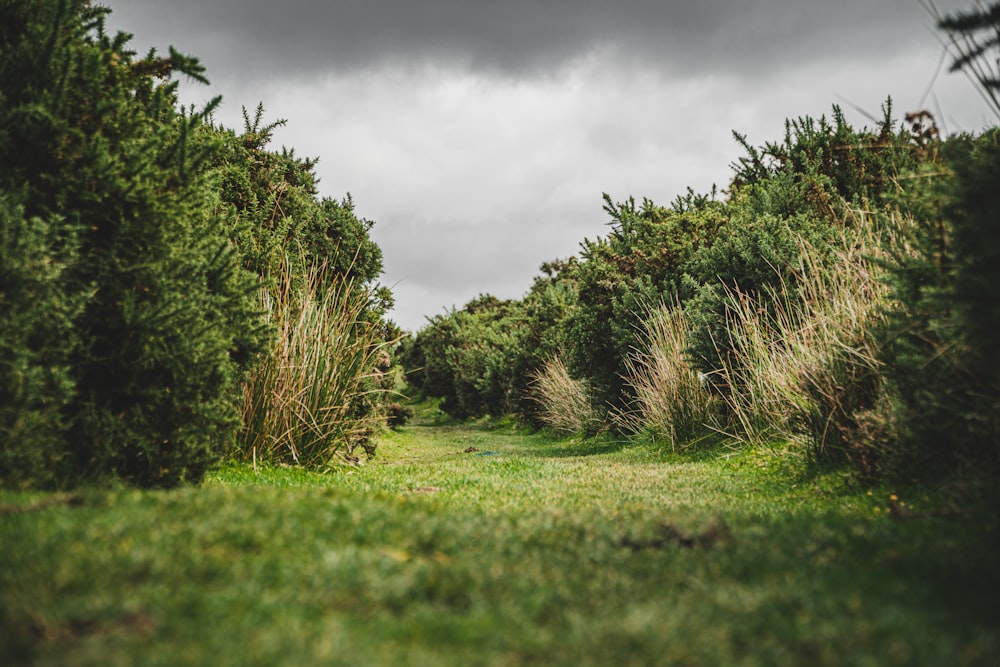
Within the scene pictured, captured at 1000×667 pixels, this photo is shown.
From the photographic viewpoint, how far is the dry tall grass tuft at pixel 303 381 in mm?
6582

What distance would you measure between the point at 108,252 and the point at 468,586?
3.32m

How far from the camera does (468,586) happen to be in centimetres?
229

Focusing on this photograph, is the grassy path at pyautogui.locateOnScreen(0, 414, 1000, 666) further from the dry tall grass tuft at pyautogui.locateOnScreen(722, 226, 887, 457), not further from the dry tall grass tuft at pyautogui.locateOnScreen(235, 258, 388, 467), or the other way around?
the dry tall grass tuft at pyautogui.locateOnScreen(235, 258, 388, 467)

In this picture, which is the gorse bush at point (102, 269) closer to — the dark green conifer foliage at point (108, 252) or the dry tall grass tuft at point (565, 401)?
the dark green conifer foliage at point (108, 252)

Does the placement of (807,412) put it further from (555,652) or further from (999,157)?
(555,652)

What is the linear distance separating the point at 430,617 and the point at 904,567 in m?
1.86

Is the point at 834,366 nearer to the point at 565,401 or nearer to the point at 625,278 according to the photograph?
the point at 625,278

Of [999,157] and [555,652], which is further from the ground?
[999,157]

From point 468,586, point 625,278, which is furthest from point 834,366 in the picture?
point 625,278

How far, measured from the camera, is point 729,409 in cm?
971

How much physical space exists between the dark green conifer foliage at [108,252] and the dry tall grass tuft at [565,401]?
11.3 m

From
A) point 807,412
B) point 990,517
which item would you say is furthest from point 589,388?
point 990,517

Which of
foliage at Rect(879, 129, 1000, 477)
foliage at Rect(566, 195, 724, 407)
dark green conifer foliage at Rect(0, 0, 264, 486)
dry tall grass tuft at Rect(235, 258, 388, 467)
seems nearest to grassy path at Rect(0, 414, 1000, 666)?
foliage at Rect(879, 129, 1000, 477)

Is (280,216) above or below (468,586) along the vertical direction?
above
